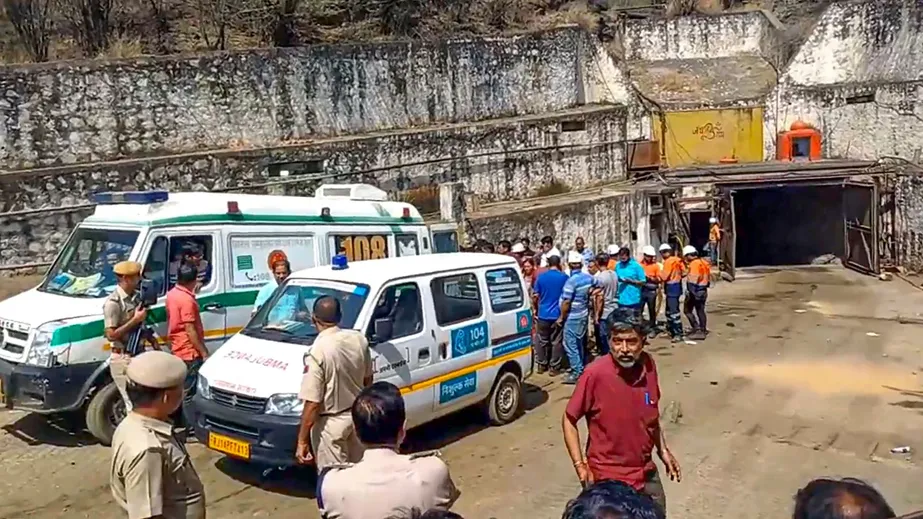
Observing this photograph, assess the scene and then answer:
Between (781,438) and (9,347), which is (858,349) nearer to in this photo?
(781,438)

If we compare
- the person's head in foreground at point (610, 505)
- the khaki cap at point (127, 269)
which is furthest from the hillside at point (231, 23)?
the person's head in foreground at point (610, 505)

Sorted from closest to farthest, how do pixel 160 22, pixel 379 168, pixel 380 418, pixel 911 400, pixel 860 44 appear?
pixel 380 418, pixel 911 400, pixel 379 168, pixel 160 22, pixel 860 44

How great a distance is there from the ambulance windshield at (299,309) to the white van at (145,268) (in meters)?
1.30

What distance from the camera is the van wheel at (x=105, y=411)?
8727mm

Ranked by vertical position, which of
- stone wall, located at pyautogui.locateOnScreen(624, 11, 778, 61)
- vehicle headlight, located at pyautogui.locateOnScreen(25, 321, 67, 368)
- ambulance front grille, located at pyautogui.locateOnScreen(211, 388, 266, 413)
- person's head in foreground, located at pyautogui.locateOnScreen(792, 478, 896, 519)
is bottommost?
ambulance front grille, located at pyautogui.locateOnScreen(211, 388, 266, 413)

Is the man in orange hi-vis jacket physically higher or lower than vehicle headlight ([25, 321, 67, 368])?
lower

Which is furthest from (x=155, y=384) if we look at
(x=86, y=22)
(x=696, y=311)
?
(x=86, y=22)

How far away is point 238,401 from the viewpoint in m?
7.57

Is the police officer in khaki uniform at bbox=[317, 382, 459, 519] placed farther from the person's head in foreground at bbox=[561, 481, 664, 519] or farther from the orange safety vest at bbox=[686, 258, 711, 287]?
the orange safety vest at bbox=[686, 258, 711, 287]

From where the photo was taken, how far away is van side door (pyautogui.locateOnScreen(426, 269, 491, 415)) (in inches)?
345

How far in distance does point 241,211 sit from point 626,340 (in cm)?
602

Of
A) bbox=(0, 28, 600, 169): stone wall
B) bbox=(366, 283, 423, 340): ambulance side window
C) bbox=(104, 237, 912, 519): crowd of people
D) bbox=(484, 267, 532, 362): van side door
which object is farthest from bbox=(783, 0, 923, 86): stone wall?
bbox=(104, 237, 912, 519): crowd of people

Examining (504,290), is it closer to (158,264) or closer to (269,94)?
(158,264)

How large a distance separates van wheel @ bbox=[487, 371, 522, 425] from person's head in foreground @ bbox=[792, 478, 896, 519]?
6923 millimetres
